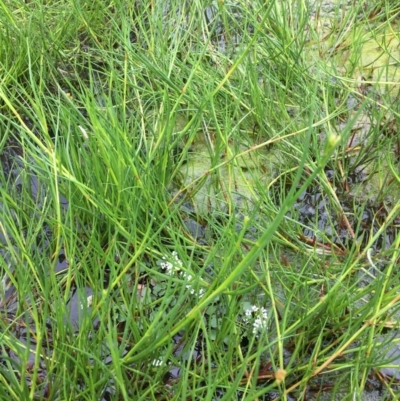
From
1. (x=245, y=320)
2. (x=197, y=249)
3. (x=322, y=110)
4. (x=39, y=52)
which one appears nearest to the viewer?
(x=245, y=320)

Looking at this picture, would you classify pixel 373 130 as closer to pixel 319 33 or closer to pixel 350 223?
pixel 350 223

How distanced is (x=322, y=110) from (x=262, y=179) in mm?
334

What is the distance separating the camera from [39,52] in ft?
5.58

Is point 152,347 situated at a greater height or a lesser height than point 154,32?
lesser

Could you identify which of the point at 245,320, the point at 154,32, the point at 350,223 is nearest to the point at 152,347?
the point at 245,320

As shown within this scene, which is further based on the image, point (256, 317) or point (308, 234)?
point (308, 234)

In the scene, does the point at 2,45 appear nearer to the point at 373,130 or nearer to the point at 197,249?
the point at 197,249

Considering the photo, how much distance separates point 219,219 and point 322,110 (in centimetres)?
55

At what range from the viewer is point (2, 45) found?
1.68 meters

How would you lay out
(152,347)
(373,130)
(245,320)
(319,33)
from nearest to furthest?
(152,347) < (245,320) < (373,130) < (319,33)

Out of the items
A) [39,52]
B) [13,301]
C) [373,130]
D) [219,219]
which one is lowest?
[13,301]

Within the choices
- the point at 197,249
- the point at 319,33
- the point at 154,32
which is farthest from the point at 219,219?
the point at 319,33

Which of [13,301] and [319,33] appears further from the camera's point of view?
[319,33]

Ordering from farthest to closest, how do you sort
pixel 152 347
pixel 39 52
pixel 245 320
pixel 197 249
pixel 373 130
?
pixel 39 52
pixel 373 130
pixel 197 249
pixel 245 320
pixel 152 347
